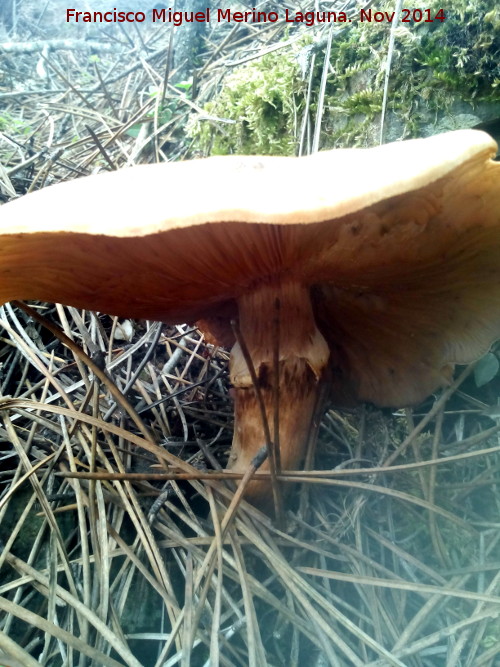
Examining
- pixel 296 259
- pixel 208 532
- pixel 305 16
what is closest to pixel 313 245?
pixel 296 259

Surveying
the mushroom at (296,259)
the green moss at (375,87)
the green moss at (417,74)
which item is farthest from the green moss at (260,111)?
the mushroom at (296,259)

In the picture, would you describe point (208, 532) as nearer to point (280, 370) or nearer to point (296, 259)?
point (280, 370)

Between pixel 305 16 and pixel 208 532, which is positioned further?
pixel 305 16

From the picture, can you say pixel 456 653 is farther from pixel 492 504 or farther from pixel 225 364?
pixel 225 364

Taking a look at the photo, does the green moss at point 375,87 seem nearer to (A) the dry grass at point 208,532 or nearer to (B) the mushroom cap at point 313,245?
(B) the mushroom cap at point 313,245

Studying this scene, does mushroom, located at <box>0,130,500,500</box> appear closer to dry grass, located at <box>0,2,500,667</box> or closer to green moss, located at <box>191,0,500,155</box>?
dry grass, located at <box>0,2,500,667</box>

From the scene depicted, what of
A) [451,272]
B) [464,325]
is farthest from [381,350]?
[451,272]
